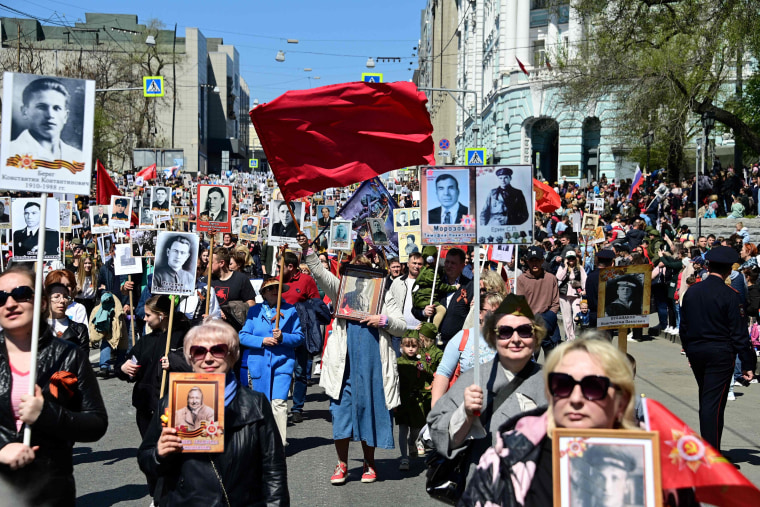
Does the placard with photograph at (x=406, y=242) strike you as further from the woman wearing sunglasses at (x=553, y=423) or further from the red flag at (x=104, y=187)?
the woman wearing sunglasses at (x=553, y=423)

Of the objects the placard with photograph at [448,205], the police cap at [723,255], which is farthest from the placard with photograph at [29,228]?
the placard with photograph at [448,205]

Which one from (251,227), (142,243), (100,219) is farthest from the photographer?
(251,227)

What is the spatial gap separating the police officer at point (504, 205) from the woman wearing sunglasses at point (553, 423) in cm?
232

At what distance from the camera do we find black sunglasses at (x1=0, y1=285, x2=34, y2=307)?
4.06m

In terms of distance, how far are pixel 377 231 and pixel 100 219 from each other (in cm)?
598

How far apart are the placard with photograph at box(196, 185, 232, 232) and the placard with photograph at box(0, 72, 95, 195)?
23.0 feet

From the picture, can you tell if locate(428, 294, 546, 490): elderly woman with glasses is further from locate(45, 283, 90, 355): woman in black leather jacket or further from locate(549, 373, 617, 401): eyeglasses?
locate(45, 283, 90, 355): woman in black leather jacket

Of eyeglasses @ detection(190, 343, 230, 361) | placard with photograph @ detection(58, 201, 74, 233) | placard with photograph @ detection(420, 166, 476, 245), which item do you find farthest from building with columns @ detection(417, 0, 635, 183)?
eyeglasses @ detection(190, 343, 230, 361)

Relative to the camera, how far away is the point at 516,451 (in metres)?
2.98

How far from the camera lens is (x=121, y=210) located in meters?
17.5

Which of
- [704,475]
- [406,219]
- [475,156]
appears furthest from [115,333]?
[475,156]

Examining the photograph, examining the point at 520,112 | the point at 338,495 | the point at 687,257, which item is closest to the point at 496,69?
the point at 520,112

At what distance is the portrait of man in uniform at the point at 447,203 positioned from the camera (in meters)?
5.38

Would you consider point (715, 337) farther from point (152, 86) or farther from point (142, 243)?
point (152, 86)
